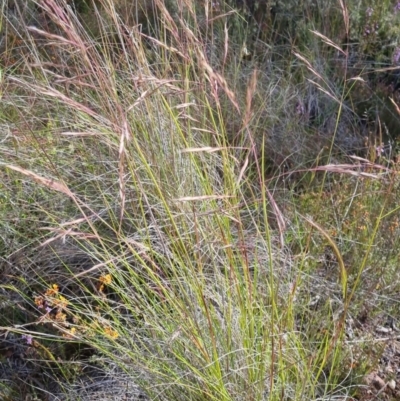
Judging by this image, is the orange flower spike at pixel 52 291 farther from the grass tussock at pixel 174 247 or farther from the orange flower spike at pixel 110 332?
the orange flower spike at pixel 110 332

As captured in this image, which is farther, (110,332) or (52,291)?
(52,291)

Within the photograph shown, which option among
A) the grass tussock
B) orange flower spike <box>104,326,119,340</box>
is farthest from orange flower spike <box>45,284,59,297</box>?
orange flower spike <box>104,326,119,340</box>

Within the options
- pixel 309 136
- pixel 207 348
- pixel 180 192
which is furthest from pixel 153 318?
pixel 309 136

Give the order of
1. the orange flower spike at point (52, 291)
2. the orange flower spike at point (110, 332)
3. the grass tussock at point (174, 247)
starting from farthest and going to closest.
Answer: the orange flower spike at point (52, 291) → the orange flower spike at point (110, 332) → the grass tussock at point (174, 247)

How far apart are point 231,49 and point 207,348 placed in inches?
99.2

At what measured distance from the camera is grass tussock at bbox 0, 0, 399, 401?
6.18ft

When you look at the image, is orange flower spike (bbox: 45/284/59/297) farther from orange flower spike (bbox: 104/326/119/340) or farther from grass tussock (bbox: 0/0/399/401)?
orange flower spike (bbox: 104/326/119/340)

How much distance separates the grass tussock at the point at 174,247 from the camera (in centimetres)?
188

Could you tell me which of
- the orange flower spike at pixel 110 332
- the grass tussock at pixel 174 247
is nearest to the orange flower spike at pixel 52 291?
the grass tussock at pixel 174 247

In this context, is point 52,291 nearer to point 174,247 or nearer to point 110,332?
point 110,332

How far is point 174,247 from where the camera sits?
226 cm

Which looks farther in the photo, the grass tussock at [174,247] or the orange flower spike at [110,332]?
the orange flower spike at [110,332]

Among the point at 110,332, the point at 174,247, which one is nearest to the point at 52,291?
the point at 110,332

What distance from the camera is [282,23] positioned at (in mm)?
4680
